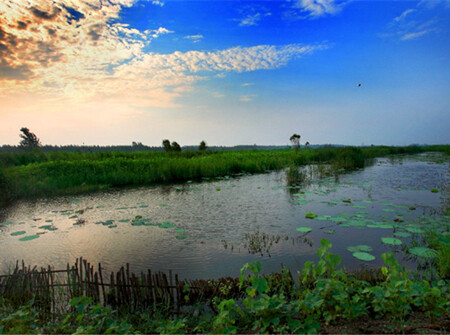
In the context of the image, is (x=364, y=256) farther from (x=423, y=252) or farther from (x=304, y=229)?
(x=304, y=229)

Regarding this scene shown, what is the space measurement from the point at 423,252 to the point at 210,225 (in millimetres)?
4692

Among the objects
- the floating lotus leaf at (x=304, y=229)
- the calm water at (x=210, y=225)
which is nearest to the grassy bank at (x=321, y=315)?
the calm water at (x=210, y=225)

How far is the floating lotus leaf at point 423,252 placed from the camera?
4.84m

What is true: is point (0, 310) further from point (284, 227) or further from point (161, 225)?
point (284, 227)

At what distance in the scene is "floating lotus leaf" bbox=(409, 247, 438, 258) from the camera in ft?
15.9

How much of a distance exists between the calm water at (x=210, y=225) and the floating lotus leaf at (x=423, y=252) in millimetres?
260

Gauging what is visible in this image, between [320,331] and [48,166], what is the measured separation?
49.9 ft

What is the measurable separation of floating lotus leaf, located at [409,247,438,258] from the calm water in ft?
0.85

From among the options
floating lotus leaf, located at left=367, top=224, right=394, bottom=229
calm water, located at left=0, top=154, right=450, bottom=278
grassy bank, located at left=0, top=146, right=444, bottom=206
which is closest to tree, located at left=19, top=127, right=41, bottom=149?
grassy bank, located at left=0, top=146, right=444, bottom=206

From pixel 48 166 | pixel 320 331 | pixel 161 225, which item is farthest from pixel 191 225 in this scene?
pixel 48 166

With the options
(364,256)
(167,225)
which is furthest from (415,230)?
(167,225)

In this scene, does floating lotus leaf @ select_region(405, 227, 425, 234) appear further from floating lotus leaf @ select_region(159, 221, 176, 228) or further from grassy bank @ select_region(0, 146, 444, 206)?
grassy bank @ select_region(0, 146, 444, 206)

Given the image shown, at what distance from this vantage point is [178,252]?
5.73 meters

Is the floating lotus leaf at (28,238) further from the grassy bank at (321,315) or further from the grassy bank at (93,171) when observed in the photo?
the grassy bank at (93,171)
